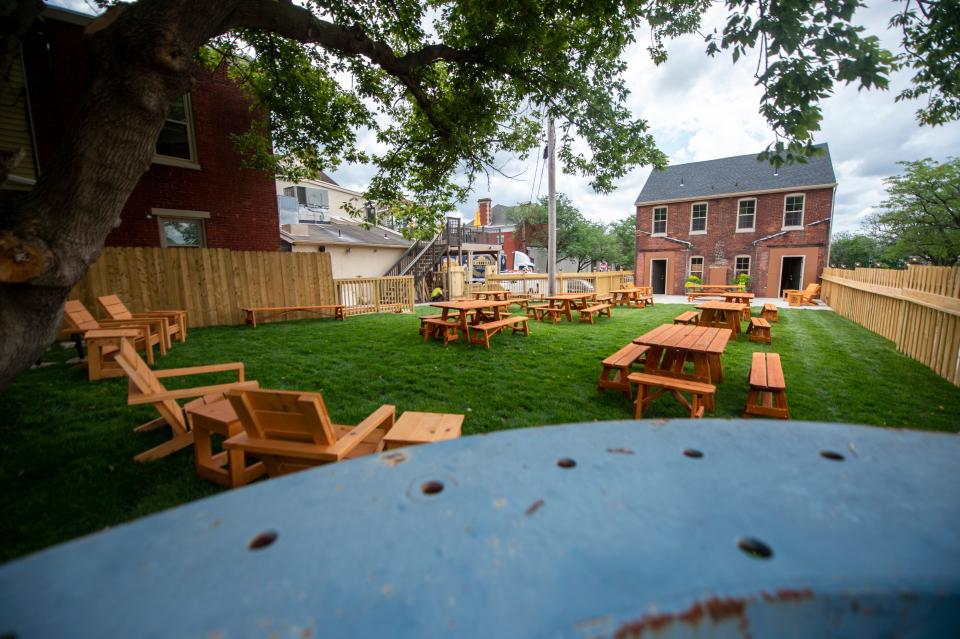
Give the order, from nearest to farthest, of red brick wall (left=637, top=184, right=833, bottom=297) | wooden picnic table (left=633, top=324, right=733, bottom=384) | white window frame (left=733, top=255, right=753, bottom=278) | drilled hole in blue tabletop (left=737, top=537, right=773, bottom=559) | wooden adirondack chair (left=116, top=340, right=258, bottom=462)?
drilled hole in blue tabletop (left=737, top=537, right=773, bottom=559) → wooden adirondack chair (left=116, top=340, right=258, bottom=462) → wooden picnic table (left=633, top=324, right=733, bottom=384) → red brick wall (left=637, top=184, right=833, bottom=297) → white window frame (left=733, top=255, right=753, bottom=278)

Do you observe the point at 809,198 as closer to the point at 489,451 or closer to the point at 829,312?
the point at 829,312

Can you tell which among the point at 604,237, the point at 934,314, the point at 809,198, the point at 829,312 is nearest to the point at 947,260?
the point at 809,198

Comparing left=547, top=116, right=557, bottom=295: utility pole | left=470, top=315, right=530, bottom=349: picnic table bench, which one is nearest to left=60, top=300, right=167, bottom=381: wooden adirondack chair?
left=470, top=315, right=530, bottom=349: picnic table bench

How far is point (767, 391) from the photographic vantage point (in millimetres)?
4270

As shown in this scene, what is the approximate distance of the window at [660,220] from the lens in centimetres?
2479

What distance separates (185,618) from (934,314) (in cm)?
938

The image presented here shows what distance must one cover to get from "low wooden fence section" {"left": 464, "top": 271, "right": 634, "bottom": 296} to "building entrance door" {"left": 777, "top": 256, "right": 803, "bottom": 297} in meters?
10.2

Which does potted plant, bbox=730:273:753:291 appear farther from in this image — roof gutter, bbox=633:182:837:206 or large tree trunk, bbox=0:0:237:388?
large tree trunk, bbox=0:0:237:388

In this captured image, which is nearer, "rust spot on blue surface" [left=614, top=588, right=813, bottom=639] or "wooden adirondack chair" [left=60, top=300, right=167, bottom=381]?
"rust spot on blue surface" [left=614, top=588, right=813, bottom=639]

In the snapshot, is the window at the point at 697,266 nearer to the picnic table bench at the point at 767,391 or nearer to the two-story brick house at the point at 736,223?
the two-story brick house at the point at 736,223

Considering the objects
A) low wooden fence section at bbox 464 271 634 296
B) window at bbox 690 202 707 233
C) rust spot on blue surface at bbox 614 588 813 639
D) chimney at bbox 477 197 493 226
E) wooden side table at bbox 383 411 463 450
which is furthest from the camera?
chimney at bbox 477 197 493 226

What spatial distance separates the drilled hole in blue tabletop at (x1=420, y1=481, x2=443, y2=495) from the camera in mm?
1115

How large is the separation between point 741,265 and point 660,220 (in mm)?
5276

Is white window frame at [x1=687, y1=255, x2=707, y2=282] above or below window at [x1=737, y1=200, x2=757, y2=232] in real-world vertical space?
below
